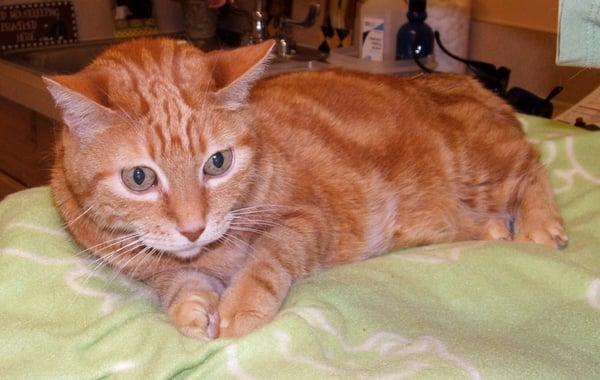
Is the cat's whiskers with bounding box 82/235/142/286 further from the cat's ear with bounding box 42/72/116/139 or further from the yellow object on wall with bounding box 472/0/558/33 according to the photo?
the yellow object on wall with bounding box 472/0/558/33

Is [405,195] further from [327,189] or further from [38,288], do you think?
[38,288]

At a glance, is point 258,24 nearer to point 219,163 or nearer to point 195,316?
point 219,163

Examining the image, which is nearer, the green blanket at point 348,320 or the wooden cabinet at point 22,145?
the green blanket at point 348,320

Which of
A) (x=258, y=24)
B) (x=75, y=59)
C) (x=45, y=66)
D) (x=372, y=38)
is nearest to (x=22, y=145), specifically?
(x=45, y=66)

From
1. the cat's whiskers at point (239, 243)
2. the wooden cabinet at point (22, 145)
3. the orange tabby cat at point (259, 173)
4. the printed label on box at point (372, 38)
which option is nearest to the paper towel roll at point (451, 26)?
the printed label on box at point (372, 38)

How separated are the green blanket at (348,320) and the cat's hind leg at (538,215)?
1.8 inches

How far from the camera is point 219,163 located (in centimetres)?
133

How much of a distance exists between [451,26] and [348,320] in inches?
66.9

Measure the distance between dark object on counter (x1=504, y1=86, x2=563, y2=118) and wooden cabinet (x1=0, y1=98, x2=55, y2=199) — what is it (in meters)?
1.59

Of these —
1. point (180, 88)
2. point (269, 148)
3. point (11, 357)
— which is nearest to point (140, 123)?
point (180, 88)

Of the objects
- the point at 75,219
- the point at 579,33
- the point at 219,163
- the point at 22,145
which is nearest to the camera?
the point at 579,33

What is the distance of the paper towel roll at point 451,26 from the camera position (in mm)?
2688

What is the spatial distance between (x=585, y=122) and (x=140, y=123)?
59.5 inches

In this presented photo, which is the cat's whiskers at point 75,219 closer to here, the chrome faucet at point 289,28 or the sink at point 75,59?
the sink at point 75,59
